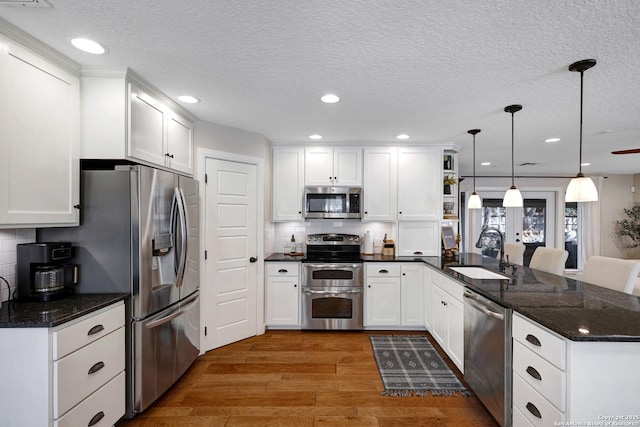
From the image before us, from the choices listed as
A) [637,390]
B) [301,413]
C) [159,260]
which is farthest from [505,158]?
[159,260]

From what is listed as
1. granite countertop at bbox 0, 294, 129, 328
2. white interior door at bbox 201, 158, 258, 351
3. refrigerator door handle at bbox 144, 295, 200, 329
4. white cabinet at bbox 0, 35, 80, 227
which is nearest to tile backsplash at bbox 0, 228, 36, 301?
granite countertop at bbox 0, 294, 129, 328

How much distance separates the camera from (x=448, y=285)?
2.84m

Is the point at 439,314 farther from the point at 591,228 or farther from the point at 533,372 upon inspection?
the point at 591,228

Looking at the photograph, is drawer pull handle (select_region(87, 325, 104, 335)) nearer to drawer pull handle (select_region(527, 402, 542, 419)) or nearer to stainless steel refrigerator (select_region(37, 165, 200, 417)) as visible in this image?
stainless steel refrigerator (select_region(37, 165, 200, 417))

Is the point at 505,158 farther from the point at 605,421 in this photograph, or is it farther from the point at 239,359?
the point at 239,359

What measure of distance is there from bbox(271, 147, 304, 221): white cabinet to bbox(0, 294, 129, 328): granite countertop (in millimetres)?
2187

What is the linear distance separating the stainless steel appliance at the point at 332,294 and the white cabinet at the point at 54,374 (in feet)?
7.27

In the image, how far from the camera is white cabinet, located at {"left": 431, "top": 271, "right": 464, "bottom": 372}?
101 inches

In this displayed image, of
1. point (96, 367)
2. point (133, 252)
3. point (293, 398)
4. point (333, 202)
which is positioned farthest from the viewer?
point (333, 202)

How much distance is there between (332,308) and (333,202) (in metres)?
1.33

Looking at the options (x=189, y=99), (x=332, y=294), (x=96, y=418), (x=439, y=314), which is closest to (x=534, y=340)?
(x=439, y=314)

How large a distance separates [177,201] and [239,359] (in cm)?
169

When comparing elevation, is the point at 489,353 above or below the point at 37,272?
below

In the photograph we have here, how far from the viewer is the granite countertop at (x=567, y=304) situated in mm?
1381
